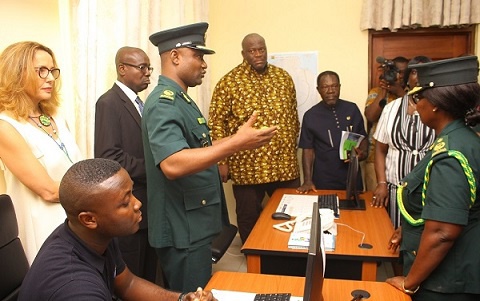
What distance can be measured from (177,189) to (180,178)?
50mm

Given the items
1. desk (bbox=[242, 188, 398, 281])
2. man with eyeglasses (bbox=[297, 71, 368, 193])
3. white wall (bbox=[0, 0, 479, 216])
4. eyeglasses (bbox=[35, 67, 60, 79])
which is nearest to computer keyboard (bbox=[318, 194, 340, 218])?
desk (bbox=[242, 188, 398, 281])

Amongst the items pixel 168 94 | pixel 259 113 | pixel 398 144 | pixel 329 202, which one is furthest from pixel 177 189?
pixel 259 113

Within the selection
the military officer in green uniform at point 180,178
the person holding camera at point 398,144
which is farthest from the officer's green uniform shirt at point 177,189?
the person holding camera at point 398,144

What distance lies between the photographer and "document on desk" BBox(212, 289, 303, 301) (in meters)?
1.46

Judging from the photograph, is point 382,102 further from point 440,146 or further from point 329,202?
point 440,146

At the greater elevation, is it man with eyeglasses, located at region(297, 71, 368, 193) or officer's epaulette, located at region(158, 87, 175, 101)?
officer's epaulette, located at region(158, 87, 175, 101)

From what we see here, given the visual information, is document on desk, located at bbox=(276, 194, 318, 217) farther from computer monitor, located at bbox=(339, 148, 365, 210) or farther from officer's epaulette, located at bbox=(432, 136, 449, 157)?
officer's epaulette, located at bbox=(432, 136, 449, 157)

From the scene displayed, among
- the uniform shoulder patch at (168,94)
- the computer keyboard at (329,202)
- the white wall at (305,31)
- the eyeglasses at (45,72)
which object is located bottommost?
Answer: the computer keyboard at (329,202)

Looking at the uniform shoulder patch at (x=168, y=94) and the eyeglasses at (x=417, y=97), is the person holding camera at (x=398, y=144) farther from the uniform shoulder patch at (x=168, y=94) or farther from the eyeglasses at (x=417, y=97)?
the uniform shoulder patch at (x=168, y=94)

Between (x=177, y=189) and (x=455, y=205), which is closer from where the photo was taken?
(x=455, y=205)

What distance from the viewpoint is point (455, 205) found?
1380mm

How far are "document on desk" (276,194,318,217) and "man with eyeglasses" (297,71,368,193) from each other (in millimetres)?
461

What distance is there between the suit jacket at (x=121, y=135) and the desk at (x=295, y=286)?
34.5 inches

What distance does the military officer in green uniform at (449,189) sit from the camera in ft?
4.56
